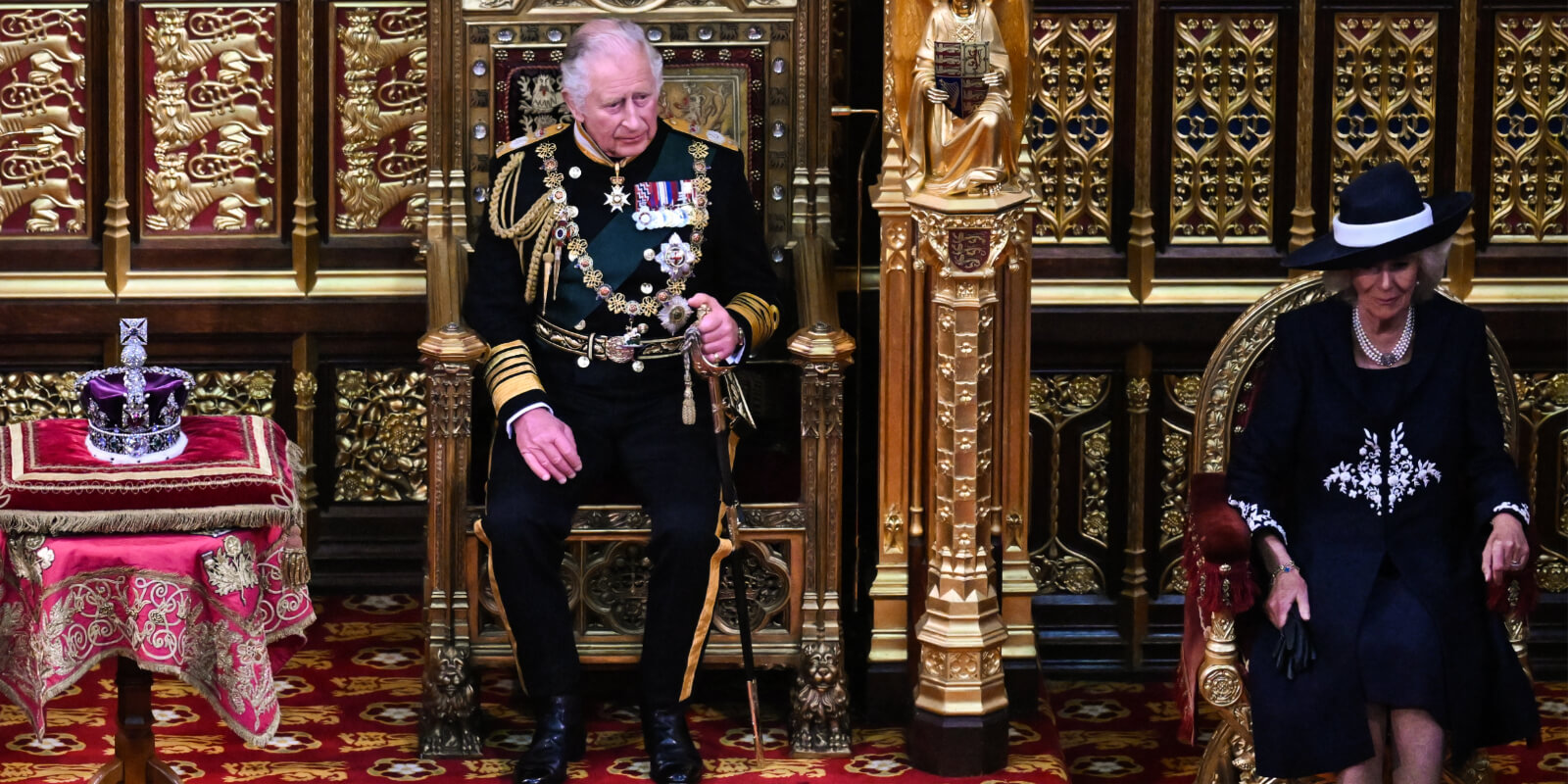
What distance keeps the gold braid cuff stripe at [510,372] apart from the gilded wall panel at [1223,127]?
1981mm

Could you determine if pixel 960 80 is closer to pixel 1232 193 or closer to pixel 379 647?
pixel 1232 193

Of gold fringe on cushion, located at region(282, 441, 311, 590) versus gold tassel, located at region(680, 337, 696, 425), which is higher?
gold tassel, located at region(680, 337, 696, 425)

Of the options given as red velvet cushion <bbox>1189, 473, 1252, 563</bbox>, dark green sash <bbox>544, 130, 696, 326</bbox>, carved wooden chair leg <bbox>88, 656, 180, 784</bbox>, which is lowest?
carved wooden chair leg <bbox>88, 656, 180, 784</bbox>

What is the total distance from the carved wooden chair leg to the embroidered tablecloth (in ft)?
0.38

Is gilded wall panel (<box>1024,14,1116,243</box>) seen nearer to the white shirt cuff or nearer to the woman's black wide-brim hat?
the woman's black wide-brim hat

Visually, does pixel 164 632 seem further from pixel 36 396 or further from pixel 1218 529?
pixel 1218 529

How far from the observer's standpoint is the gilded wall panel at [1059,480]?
6.52 metres

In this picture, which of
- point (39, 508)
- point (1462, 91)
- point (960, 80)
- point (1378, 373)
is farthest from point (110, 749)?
point (1462, 91)

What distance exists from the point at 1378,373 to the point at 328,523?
3.12m

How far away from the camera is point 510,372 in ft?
17.9

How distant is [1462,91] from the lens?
6473 mm

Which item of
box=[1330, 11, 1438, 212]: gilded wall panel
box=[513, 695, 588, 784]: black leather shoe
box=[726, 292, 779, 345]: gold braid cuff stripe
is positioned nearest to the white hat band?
box=[726, 292, 779, 345]: gold braid cuff stripe

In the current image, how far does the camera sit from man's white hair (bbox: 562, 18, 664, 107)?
5.41 m

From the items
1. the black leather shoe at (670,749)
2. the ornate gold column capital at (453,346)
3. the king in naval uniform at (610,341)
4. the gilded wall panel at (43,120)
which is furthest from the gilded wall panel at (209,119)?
the black leather shoe at (670,749)
